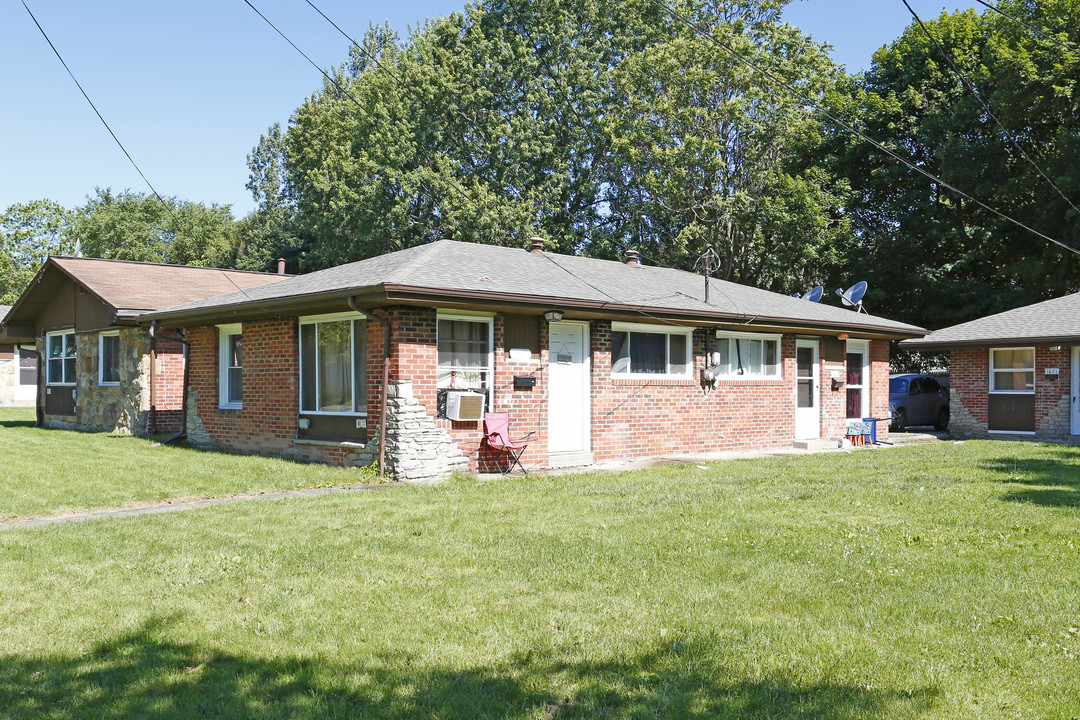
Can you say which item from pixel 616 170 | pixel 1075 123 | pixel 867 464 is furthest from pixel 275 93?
pixel 1075 123

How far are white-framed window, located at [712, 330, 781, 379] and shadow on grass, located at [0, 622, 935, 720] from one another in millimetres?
12125

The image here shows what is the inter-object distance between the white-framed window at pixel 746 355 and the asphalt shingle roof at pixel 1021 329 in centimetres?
631

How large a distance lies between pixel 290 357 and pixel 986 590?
1096cm

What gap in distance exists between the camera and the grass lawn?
32.5ft

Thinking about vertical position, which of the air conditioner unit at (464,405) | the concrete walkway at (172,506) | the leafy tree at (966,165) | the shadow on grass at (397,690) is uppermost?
the leafy tree at (966,165)

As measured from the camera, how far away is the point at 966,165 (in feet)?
91.5

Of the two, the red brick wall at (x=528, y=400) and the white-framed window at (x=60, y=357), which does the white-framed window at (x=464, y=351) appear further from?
the white-framed window at (x=60, y=357)

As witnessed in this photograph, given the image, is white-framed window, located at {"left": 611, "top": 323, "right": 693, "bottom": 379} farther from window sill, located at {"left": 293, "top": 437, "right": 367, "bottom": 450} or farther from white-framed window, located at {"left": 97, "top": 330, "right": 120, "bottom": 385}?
white-framed window, located at {"left": 97, "top": 330, "right": 120, "bottom": 385}

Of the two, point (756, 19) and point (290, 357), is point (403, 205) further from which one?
point (290, 357)

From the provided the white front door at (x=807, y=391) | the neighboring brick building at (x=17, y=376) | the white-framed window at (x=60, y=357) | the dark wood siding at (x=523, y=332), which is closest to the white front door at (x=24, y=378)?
the neighboring brick building at (x=17, y=376)

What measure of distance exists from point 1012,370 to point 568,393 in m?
13.0

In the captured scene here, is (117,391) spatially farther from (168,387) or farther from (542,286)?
(542,286)

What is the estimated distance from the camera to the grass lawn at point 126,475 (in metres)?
9.91

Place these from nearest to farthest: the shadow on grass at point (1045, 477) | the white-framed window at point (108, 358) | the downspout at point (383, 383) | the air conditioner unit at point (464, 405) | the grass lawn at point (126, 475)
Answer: the shadow on grass at point (1045, 477)
the grass lawn at point (126, 475)
the downspout at point (383, 383)
the air conditioner unit at point (464, 405)
the white-framed window at point (108, 358)
